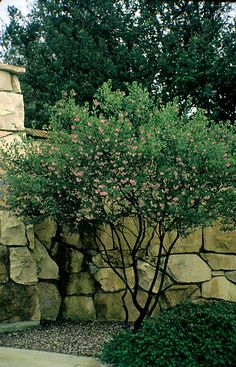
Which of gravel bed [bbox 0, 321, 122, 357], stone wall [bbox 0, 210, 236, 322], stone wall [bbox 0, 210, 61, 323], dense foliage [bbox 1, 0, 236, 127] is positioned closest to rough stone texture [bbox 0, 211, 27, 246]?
stone wall [bbox 0, 210, 61, 323]

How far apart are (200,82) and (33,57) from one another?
4.29 metres

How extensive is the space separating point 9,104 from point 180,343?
11.1 feet

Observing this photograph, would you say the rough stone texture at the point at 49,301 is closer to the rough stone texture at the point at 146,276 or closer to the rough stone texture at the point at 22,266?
the rough stone texture at the point at 22,266

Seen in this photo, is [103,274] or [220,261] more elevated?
[220,261]

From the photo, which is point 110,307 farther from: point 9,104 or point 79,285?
point 9,104

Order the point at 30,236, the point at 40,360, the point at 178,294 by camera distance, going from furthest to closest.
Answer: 1. the point at 178,294
2. the point at 30,236
3. the point at 40,360

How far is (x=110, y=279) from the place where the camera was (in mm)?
6543

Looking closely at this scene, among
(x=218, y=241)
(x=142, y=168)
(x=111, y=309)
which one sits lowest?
(x=111, y=309)

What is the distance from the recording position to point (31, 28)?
47.8 ft

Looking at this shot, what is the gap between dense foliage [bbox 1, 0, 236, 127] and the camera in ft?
41.0

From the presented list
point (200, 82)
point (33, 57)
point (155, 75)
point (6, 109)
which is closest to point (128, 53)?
point (155, 75)

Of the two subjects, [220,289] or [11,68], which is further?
[220,289]

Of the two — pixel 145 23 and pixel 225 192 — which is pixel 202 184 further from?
pixel 145 23

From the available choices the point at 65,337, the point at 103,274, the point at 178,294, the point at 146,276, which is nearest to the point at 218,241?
the point at 178,294
